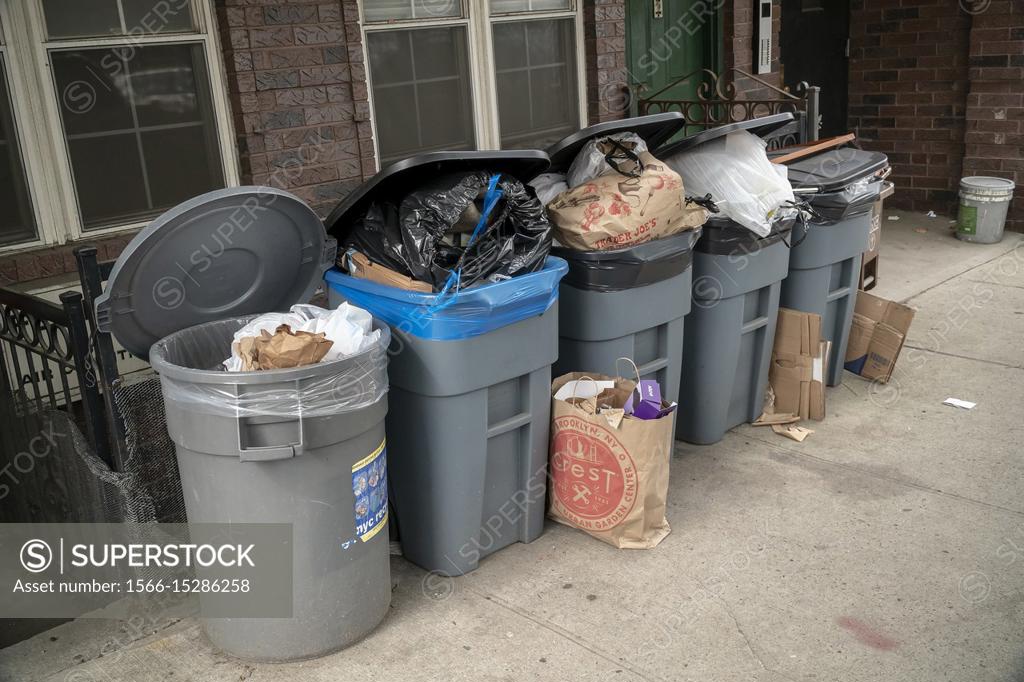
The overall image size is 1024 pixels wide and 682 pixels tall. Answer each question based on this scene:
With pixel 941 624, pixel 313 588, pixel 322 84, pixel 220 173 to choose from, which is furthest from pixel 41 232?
pixel 941 624

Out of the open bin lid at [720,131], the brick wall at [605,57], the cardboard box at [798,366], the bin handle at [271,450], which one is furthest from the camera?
the brick wall at [605,57]

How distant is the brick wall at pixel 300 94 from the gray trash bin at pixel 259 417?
4.88 feet

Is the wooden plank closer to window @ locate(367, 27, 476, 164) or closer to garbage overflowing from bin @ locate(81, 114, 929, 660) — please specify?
garbage overflowing from bin @ locate(81, 114, 929, 660)

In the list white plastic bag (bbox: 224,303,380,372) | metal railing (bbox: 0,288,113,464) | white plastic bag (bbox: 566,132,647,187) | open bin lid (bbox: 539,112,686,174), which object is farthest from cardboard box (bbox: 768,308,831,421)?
metal railing (bbox: 0,288,113,464)

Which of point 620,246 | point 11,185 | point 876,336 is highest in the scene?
point 11,185

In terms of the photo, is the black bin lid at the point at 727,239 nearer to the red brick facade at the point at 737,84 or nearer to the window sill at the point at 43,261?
the red brick facade at the point at 737,84

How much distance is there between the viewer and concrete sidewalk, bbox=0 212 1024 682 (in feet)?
10.5

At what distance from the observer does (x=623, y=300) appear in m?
4.03

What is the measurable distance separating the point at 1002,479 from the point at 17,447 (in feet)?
14.1

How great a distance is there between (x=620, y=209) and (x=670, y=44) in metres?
3.85

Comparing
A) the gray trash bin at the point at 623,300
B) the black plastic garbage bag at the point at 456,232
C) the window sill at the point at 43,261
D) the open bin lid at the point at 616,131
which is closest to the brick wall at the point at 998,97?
the open bin lid at the point at 616,131

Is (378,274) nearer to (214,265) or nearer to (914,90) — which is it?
(214,265)

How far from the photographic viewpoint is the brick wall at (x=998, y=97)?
8.79 m

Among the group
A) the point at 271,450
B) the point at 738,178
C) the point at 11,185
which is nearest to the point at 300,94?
the point at 11,185
